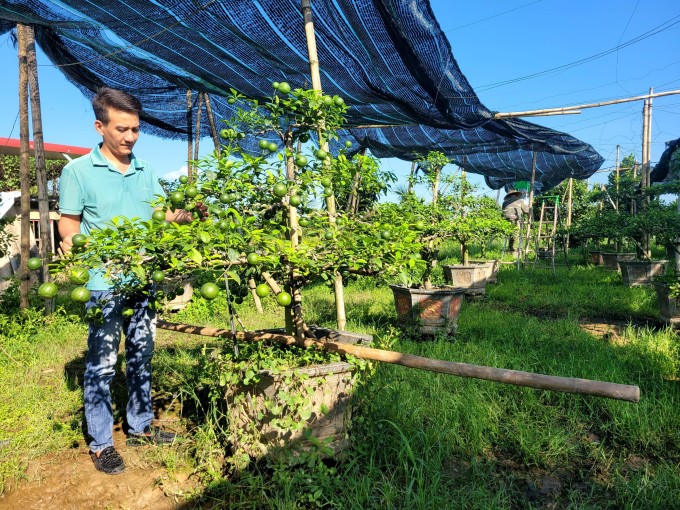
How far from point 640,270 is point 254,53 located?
23.2 feet

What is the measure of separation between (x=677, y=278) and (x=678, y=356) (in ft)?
5.93

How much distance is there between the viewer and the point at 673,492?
6.36 feet

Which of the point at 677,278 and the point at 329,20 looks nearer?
the point at 329,20

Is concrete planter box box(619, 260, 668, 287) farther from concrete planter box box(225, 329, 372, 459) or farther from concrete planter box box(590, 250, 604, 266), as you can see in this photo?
concrete planter box box(225, 329, 372, 459)

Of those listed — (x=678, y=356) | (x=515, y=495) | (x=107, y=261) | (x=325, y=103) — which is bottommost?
(x=515, y=495)

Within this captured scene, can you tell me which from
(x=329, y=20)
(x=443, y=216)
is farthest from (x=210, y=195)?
(x=443, y=216)

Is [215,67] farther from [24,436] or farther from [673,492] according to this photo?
[673,492]

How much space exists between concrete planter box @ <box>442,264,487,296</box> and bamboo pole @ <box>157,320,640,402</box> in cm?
513

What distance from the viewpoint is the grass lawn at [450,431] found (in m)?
1.96

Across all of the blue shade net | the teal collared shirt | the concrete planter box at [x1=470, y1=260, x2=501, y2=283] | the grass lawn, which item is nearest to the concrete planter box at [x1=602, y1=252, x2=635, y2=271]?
the concrete planter box at [x1=470, y1=260, x2=501, y2=283]

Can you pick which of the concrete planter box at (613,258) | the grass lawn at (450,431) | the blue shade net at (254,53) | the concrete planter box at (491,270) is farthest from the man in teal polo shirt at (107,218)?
the concrete planter box at (613,258)

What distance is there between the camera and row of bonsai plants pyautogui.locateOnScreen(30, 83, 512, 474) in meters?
1.66

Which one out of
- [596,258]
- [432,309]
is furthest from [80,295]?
[596,258]

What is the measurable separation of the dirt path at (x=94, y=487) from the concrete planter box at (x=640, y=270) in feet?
25.9
